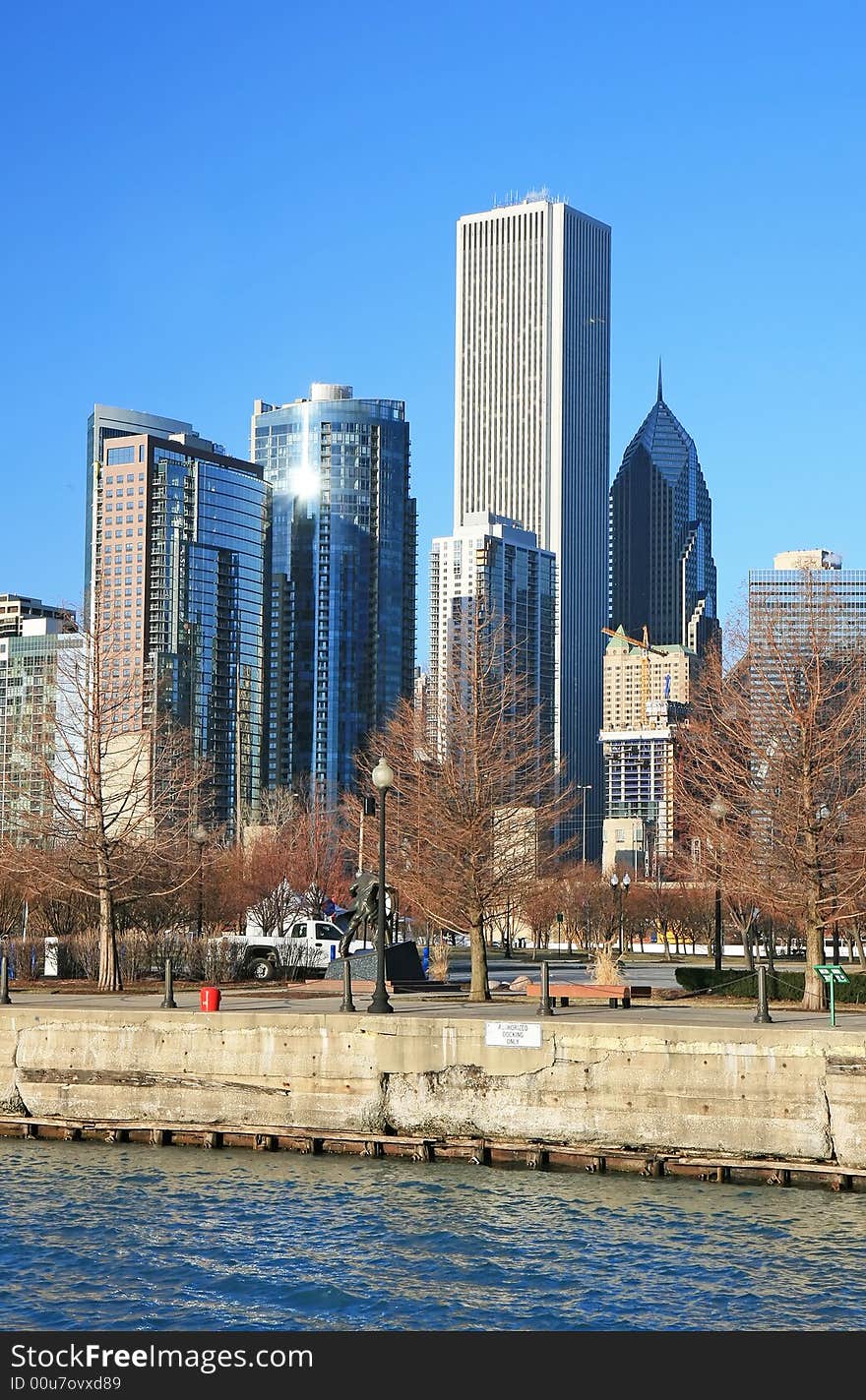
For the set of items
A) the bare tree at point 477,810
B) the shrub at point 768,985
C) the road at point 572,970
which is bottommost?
the road at point 572,970

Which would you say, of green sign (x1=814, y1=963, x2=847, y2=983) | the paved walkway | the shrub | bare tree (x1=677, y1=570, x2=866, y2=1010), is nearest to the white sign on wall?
the paved walkway

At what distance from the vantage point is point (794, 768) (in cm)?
4062

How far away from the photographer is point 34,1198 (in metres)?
28.5

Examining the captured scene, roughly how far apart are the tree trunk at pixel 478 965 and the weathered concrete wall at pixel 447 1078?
771 centimetres

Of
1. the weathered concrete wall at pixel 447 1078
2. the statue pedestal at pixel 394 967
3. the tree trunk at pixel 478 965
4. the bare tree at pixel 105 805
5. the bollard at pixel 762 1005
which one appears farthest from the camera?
the bare tree at pixel 105 805

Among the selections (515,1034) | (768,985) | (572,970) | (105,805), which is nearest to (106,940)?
(105,805)

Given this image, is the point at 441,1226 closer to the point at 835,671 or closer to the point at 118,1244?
the point at 118,1244

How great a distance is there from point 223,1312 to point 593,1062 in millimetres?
10886

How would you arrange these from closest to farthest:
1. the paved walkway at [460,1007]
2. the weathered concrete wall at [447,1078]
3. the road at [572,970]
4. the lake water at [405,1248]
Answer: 1. the lake water at [405,1248]
2. the weathered concrete wall at [447,1078]
3. the paved walkway at [460,1007]
4. the road at [572,970]

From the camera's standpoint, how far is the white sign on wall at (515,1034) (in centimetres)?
3155

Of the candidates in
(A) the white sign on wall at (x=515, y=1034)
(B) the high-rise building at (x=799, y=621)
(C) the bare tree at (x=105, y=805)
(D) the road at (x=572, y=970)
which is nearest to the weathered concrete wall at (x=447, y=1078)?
(A) the white sign on wall at (x=515, y=1034)

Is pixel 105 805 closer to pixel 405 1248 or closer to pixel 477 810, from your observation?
pixel 477 810

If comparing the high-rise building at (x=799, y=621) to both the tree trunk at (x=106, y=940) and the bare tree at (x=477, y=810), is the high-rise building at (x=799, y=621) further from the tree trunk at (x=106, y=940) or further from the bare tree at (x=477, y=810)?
the tree trunk at (x=106, y=940)

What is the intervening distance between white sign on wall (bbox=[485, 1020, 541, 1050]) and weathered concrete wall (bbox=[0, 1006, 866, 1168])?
119 mm
